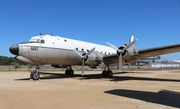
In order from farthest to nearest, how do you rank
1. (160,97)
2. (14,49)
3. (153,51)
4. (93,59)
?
1. (93,59)
2. (153,51)
3. (14,49)
4. (160,97)

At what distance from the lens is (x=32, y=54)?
13.4m

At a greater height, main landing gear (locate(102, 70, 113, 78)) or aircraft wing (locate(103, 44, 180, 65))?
aircraft wing (locate(103, 44, 180, 65))

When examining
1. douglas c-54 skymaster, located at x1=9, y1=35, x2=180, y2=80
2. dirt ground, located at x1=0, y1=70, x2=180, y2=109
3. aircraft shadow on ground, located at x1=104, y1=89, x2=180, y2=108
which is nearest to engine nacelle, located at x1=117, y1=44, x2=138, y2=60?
douglas c-54 skymaster, located at x1=9, y1=35, x2=180, y2=80

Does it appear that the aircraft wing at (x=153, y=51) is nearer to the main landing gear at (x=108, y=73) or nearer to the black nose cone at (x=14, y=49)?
the main landing gear at (x=108, y=73)

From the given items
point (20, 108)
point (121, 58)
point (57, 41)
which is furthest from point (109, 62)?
point (20, 108)

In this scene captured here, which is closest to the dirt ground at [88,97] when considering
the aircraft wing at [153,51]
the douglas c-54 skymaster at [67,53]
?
the douglas c-54 skymaster at [67,53]

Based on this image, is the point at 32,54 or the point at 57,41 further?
the point at 57,41

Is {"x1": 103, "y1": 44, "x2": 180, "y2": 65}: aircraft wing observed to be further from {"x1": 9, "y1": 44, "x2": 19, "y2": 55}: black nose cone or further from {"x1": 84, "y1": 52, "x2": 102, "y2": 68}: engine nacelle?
{"x1": 9, "y1": 44, "x2": 19, "y2": 55}: black nose cone

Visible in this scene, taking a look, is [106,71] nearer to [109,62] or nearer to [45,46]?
[109,62]

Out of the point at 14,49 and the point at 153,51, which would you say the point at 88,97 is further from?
the point at 153,51

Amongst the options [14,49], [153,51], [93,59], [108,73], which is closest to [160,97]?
[153,51]

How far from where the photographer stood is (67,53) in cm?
1580

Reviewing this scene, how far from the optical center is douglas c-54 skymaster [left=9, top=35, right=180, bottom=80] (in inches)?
525

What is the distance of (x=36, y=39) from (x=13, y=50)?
2.29 metres
